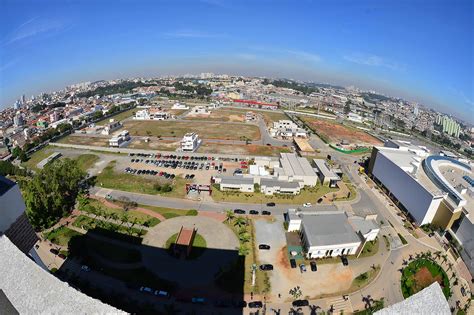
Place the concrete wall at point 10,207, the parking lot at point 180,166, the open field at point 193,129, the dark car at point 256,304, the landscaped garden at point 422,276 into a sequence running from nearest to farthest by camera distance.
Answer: the concrete wall at point 10,207, the dark car at point 256,304, the landscaped garden at point 422,276, the parking lot at point 180,166, the open field at point 193,129

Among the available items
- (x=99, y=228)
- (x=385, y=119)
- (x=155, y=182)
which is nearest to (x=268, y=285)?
(x=99, y=228)

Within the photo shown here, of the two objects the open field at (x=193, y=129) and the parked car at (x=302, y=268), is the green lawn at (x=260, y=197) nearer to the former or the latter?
the parked car at (x=302, y=268)

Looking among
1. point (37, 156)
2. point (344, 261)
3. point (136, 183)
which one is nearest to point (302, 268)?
point (344, 261)

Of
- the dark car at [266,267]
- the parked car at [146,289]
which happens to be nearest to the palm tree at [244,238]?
the dark car at [266,267]

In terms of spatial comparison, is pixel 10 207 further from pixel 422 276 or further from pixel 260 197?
pixel 422 276

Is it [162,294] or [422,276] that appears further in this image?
[422,276]

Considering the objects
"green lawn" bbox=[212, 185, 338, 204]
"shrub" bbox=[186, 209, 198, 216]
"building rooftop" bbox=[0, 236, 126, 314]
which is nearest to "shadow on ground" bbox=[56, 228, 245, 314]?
"shrub" bbox=[186, 209, 198, 216]

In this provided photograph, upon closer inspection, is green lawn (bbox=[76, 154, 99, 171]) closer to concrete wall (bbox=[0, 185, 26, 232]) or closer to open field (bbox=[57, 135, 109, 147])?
open field (bbox=[57, 135, 109, 147])
